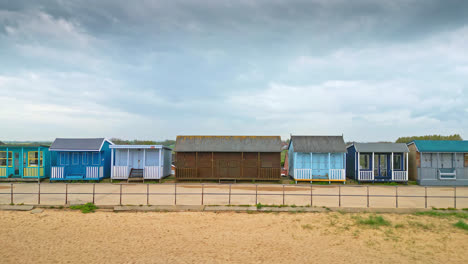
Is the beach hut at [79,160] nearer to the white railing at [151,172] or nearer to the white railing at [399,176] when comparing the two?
the white railing at [151,172]

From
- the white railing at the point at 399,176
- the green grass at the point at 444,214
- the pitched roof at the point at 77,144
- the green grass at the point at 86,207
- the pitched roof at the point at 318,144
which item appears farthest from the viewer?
the pitched roof at the point at 318,144

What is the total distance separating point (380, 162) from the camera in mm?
24891

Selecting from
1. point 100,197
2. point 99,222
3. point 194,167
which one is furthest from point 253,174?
point 99,222

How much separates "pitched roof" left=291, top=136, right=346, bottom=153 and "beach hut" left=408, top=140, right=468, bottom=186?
6549 mm

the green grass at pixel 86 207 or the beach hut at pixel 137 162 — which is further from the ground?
the beach hut at pixel 137 162

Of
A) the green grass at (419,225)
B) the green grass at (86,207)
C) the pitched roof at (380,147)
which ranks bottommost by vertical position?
the green grass at (419,225)

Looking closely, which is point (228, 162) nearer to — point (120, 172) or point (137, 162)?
point (137, 162)

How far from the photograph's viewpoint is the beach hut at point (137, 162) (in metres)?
24.4

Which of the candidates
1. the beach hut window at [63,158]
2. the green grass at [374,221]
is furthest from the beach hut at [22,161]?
the green grass at [374,221]

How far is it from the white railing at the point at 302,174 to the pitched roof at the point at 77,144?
17.2 meters

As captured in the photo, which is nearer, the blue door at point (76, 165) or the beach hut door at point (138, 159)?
the blue door at point (76, 165)

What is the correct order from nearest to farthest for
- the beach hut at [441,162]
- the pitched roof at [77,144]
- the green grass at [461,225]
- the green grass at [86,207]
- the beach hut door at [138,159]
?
the green grass at [461,225] < the green grass at [86,207] < the beach hut at [441,162] < the pitched roof at [77,144] < the beach hut door at [138,159]

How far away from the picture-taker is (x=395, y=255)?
9.34 metres

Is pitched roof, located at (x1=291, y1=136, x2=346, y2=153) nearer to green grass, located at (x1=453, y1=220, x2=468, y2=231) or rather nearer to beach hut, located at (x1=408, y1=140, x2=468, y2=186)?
beach hut, located at (x1=408, y1=140, x2=468, y2=186)
